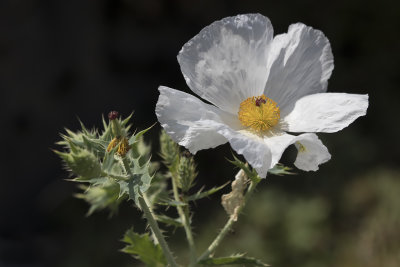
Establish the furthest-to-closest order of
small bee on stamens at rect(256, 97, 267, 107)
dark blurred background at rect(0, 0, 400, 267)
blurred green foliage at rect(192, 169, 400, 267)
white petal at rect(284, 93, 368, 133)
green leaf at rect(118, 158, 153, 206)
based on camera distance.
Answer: dark blurred background at rect(0, 0, 400, 267), blurred green foliage at rect(192, 169, 400, 267), small bee on stamens at rect(256, 97, 267, 107), white petal at rect(284, 93, 368, 133), green leaf at rect(118, 158, 153, 206)

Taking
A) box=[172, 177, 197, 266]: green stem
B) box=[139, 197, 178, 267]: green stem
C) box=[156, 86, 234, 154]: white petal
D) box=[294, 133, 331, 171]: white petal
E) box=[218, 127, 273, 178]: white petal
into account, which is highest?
box=[156, 86, 234, 154]: white petal

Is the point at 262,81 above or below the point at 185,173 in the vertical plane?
above

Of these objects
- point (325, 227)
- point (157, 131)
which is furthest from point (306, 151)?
point (157, 131)

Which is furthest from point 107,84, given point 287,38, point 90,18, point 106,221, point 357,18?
point 287,38

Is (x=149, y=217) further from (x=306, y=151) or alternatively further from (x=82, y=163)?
(x=306, y=151)

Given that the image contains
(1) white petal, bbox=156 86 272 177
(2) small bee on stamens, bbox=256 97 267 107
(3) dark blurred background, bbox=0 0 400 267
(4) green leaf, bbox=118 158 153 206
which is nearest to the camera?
(4) green leaf, bbox=118 158 153 206

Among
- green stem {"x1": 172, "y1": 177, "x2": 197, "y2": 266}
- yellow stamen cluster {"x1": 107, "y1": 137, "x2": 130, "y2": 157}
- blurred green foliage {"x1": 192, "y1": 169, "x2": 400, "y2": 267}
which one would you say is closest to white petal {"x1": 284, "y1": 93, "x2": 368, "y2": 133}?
green stem {"x1": 172, "y1": 177, "x2": 197, "y2": 266}

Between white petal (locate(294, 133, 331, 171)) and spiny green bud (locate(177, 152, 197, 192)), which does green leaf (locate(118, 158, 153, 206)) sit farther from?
white petal (locate(294, 133, 331, 171))

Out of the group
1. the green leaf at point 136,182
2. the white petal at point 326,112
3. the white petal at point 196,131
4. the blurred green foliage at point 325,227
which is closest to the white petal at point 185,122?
the white petal at point 196,131
